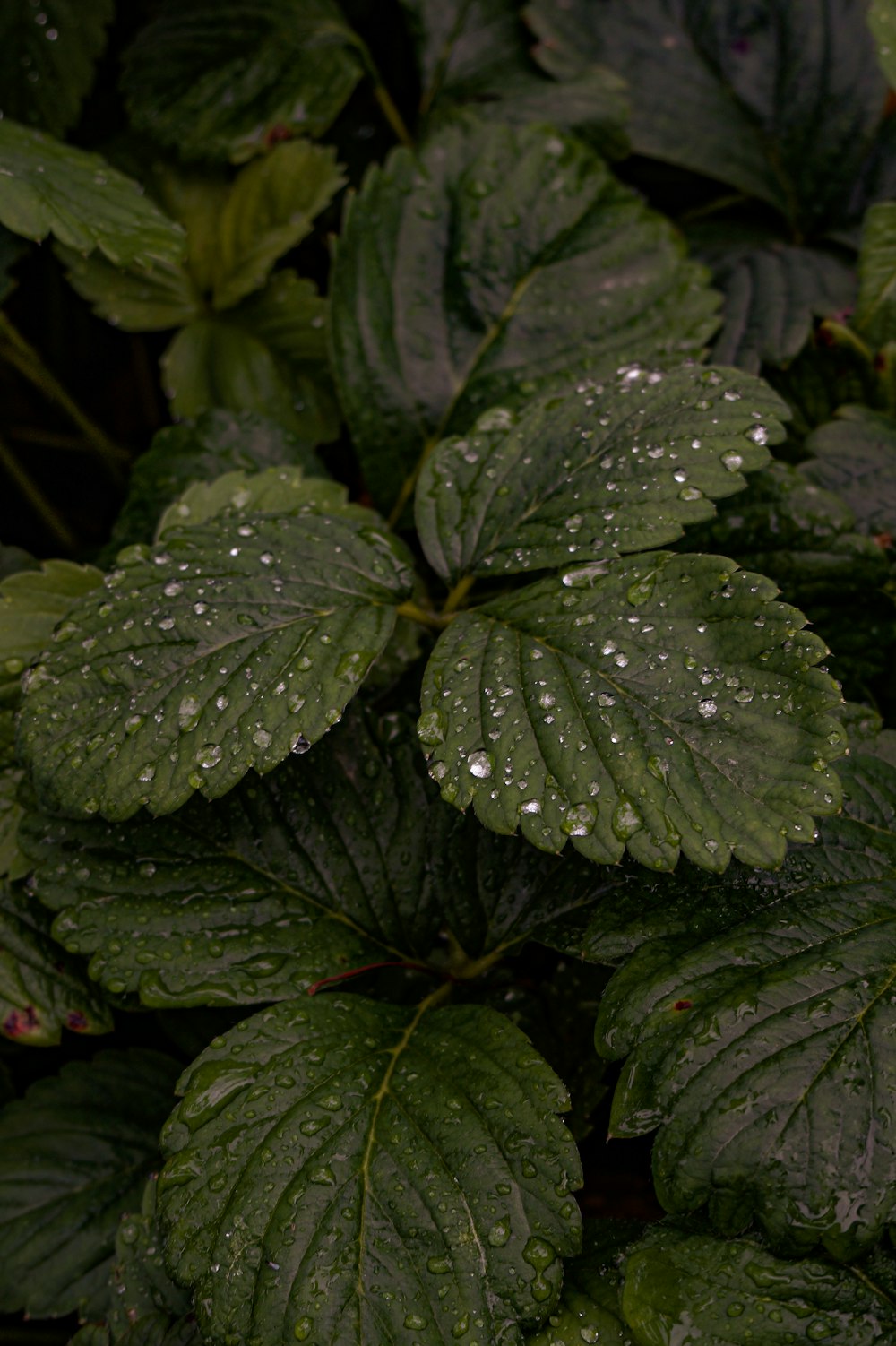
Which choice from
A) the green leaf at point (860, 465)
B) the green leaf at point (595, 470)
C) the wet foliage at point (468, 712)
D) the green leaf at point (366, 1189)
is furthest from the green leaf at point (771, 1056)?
the green leaf at point (860, 465)

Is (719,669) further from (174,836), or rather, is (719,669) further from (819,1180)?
(174,836)

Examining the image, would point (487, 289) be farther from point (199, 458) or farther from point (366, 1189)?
point (366, 1189)

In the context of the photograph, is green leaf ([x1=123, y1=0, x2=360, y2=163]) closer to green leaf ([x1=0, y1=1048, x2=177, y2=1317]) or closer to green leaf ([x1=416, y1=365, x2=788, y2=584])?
green leaf ([x1=416, y1=365, x2=788, y2=584])

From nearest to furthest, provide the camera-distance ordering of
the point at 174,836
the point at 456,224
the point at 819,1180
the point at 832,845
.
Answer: the point at 819,1180
the point at 832,845
the point at 174,836
the point at 456,224

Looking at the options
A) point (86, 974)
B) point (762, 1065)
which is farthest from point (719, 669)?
point (86, 974)

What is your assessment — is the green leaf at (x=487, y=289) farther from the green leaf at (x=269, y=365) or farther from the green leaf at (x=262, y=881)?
the green leaf at (x=262, y=881)
